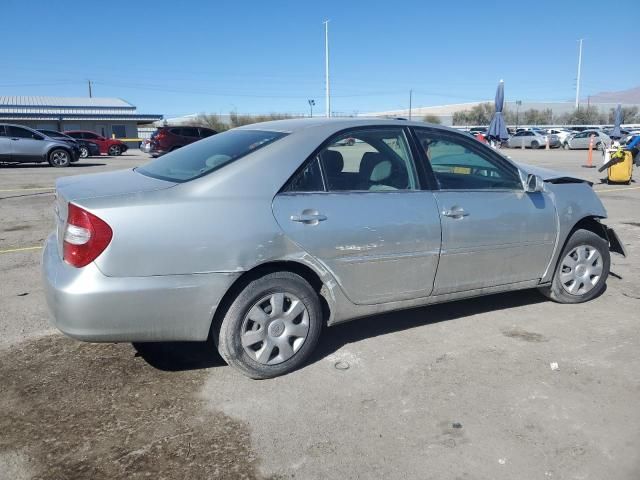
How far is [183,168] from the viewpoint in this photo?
12.5ft

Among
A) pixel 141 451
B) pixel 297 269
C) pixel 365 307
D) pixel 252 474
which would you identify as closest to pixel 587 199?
pixel 365 307

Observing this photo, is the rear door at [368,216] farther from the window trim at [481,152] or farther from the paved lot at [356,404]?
the paved lot at [356,404]

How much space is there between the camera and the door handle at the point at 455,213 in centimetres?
Answer: 399

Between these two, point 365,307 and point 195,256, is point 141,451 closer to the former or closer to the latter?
point 195,256

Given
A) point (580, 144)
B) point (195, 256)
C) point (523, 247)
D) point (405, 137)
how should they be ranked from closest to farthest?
point (195, 256) → point (405, 137) → point (523, 247) → point (580, 144)

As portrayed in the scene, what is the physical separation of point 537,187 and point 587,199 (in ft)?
2.38

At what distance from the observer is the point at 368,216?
3697 millimetres

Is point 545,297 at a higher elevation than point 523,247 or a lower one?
lower

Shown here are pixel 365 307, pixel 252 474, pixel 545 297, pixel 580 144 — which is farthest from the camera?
pixel 580 144

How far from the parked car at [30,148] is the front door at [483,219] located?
63.1 ft

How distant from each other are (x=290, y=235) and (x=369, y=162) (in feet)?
3.36

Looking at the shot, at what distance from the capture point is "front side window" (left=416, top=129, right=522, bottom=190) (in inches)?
165

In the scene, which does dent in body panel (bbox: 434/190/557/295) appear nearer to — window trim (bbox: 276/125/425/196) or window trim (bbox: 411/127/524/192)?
window trim (bbox: 411/127/524/192)

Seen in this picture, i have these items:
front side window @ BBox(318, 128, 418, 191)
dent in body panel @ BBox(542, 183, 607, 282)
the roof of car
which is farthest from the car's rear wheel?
dent in body panel @ BBox(542, 183, 607, 282)
